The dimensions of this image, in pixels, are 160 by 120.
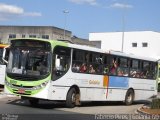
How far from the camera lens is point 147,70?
2816 cm

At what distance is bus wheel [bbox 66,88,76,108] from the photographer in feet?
68.6

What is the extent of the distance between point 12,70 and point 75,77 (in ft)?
9.59

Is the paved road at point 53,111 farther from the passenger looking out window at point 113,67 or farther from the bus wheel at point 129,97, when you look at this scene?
the passenger looking out window at point 113,67

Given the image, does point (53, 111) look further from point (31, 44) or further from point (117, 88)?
point (117, 88)

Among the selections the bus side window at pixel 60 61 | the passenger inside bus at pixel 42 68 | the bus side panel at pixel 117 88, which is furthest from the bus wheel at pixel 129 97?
the passenger inside bus at pixel 42 68

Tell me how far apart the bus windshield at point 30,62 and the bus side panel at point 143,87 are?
25.8 ft

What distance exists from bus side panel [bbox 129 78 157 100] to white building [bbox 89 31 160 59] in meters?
47.4

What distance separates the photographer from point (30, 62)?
65.6 feet

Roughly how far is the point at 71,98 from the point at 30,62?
8.55ft

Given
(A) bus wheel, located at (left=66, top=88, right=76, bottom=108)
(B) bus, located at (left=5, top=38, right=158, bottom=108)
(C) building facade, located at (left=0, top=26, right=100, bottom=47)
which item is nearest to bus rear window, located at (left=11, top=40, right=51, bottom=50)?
(B) bus, located at (left=5, top=38, right=158, bottom=108)

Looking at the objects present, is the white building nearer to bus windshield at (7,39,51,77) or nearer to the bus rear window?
the bus rear window

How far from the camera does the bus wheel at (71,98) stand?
68.6ft

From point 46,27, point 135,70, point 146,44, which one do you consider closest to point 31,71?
point 135,70

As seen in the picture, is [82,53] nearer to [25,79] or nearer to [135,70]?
[25,79]
